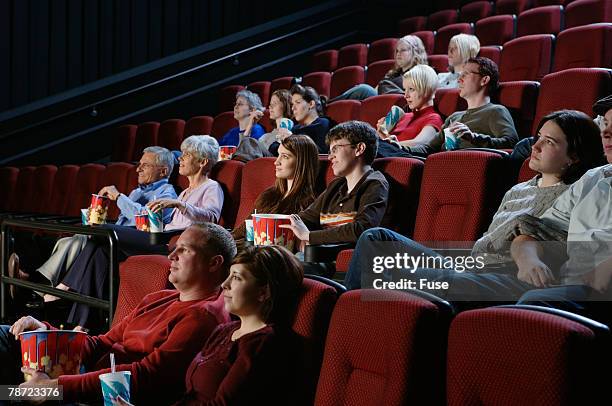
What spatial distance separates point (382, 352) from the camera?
602mm

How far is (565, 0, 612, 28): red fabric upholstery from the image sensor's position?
168cm

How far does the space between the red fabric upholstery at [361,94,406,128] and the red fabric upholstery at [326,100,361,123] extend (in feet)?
0.16

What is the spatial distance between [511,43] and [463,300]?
3.46 feet

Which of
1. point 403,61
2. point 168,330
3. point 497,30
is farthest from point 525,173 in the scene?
point 497,30

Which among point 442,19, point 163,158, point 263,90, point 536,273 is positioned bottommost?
point 536,273

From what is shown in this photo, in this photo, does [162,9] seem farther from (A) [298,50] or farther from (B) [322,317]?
(B) [322,317]

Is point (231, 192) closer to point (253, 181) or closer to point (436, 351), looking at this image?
point (253, 181)

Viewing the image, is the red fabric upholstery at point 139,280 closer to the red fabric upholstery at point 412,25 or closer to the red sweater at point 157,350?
the red sweater at point 157,350

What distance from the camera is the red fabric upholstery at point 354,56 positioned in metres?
2.32

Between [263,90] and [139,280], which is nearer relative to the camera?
[139,280]

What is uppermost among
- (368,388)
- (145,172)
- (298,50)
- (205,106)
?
(298,50)

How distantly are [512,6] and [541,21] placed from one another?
250 mm

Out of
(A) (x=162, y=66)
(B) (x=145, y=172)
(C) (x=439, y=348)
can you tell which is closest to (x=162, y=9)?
(A) (x=162, y=66)

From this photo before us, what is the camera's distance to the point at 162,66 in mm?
2598
